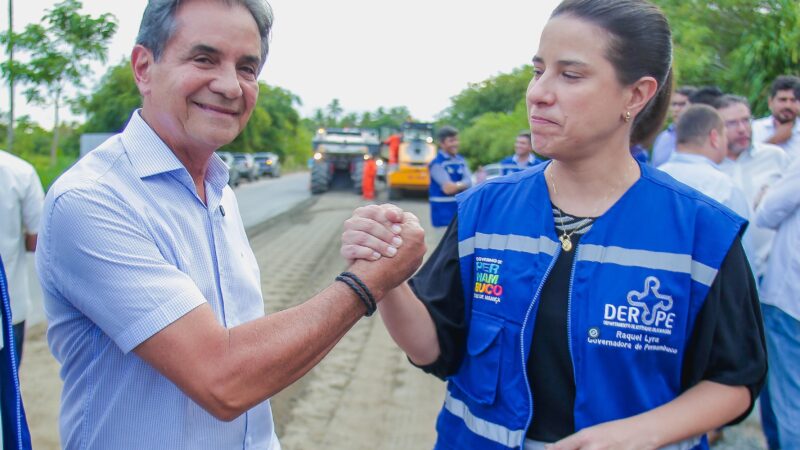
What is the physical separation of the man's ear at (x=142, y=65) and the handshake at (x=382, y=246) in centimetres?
67

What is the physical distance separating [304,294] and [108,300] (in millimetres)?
6394

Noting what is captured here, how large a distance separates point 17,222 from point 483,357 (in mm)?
2932

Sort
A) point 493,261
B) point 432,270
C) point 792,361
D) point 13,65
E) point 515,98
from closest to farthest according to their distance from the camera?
point 493,261 → point 432,270 → point 792,361 → point 13,65 → point 515,98

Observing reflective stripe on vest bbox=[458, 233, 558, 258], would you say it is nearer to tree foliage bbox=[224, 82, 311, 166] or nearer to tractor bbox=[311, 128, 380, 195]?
tractor bbox=[311, 128, 380, 195]

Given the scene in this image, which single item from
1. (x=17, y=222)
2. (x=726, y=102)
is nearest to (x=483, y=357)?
(x=17, y=222)

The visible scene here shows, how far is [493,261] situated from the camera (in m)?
1.93

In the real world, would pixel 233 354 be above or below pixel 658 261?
below

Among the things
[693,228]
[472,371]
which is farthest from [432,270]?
[693,228]

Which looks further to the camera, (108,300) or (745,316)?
(745,316)

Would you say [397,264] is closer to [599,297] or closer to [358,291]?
[358,291]

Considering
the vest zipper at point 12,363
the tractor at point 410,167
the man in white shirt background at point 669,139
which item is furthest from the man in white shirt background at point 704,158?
the tractor at point 410,167

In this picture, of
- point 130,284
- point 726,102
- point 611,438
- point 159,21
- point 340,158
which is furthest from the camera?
point 340,158

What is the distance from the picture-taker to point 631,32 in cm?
184

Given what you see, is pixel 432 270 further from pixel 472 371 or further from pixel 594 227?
pixel 594 227
